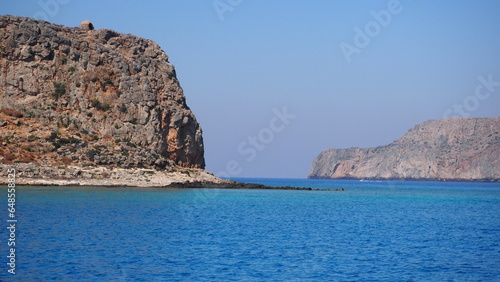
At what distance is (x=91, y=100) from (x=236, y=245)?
6580 cm

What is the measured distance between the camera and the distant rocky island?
82.9 meters

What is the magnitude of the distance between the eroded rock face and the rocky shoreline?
1.93 metres

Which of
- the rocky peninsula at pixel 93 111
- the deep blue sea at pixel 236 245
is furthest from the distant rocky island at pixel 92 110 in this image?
the deep blue sea at pixel 236 245

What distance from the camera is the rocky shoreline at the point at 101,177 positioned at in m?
76.8

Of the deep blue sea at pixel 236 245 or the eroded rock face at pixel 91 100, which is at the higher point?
the eroded rock face at pixel 91 100

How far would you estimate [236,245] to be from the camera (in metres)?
34.3

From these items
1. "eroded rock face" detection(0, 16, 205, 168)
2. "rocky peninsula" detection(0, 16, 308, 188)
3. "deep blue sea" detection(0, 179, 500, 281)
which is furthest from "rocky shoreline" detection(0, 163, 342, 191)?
"deep blue sea" detection(0, 179, 500, 281)

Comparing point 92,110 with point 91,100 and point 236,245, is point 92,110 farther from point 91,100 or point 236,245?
point 236,245

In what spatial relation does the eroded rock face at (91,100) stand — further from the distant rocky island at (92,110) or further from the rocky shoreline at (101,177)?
the rocky shoreline at (101,177)

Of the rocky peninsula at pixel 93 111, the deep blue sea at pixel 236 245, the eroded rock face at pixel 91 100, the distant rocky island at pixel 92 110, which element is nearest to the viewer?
the deep blue sea at pixel 236 245

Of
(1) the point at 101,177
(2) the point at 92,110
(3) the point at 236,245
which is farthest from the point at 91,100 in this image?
(3) the point at 236,245

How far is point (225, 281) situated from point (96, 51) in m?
80.5

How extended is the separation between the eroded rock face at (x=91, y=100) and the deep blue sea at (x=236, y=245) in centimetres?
2977

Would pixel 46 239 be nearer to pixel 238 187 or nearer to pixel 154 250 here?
pixel 154 250
